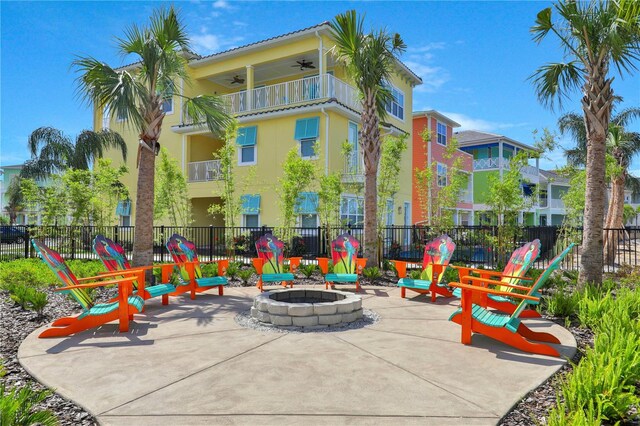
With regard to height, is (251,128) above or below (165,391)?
above

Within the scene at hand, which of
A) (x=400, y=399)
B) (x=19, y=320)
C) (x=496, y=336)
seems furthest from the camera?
(x=19, y=320)

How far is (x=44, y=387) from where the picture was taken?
12.5 ft

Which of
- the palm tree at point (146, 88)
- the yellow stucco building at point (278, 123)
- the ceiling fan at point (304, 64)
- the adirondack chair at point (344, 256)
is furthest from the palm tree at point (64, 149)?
the adirondack chair at point (344, 256)

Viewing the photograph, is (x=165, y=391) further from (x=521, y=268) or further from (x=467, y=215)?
(x=467, y=215)

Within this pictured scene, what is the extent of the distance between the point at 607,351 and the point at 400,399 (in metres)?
1.96

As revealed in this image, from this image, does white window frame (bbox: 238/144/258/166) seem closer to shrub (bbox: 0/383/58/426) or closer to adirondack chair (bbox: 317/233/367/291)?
adirondack chair (bbox: 317/233/367/291)

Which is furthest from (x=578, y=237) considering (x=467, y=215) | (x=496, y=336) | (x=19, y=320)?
(x=467, y=215)

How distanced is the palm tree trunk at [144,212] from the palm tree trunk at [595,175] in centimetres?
904

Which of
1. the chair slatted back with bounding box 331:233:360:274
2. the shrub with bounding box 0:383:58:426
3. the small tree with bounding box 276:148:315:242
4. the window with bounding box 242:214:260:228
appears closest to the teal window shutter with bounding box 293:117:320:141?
the small tree with bounding box 276:148:315:242

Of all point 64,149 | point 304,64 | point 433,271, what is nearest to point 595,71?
point 433,271

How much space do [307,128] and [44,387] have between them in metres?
15.3

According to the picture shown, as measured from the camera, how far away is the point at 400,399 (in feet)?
11.5

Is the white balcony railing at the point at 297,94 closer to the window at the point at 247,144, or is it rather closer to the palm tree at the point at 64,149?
the window at the point at 247,144

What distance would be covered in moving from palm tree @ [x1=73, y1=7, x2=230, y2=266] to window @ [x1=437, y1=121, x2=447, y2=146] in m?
20.5
